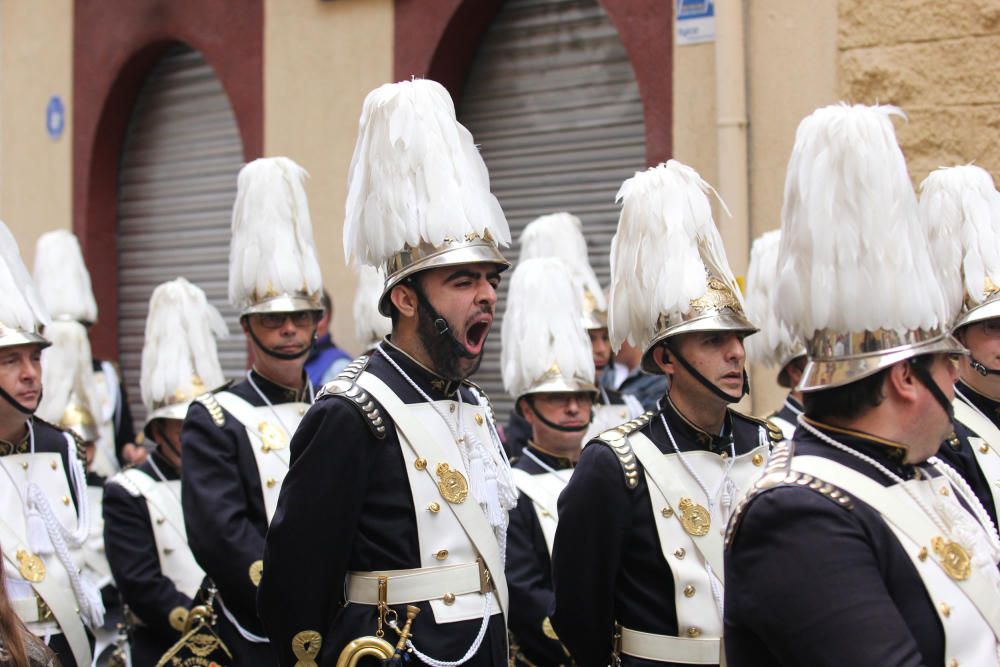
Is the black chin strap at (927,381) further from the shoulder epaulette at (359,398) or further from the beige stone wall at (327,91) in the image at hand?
the beige stone wall at (327,91)

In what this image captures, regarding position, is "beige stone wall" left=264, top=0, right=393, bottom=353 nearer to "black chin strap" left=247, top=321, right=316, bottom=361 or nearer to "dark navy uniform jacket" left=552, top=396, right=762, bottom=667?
"black chin strap" left=247, top=321, right=316, bottom=361

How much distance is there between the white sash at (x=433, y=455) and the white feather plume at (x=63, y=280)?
21.0 feet

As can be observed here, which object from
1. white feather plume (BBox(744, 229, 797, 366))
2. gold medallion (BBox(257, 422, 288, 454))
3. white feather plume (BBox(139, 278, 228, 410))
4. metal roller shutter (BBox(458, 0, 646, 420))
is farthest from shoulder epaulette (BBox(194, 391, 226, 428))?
metal roller shutter (BBox(458, 0, 646, 420))

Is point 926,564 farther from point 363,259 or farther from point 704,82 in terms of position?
point 704,82

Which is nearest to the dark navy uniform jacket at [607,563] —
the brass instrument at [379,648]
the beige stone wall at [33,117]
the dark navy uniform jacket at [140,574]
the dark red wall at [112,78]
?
the brass instrument at [379,648]

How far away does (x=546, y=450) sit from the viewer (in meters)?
6.02

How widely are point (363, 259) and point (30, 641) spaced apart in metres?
1.47

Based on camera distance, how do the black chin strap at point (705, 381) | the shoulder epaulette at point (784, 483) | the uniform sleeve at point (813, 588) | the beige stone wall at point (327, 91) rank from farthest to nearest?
the beige stone wall at point (327, 91), the black chin strap at point (705, 381), the shoulder epaulette at point (784, 483), the uniform sleeve at point (813, 588)

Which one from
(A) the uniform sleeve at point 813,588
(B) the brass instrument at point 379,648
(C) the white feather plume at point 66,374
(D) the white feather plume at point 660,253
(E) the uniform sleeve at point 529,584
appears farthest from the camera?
(C) the white feather plume at point 66,374

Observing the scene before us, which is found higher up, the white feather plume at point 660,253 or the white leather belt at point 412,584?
the white feather plume at point 660,253

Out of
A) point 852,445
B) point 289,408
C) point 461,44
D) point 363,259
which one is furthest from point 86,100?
point 852,445

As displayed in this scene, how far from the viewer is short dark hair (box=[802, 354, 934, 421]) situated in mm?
2920

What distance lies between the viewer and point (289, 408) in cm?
579

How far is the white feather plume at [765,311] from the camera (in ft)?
20.0
